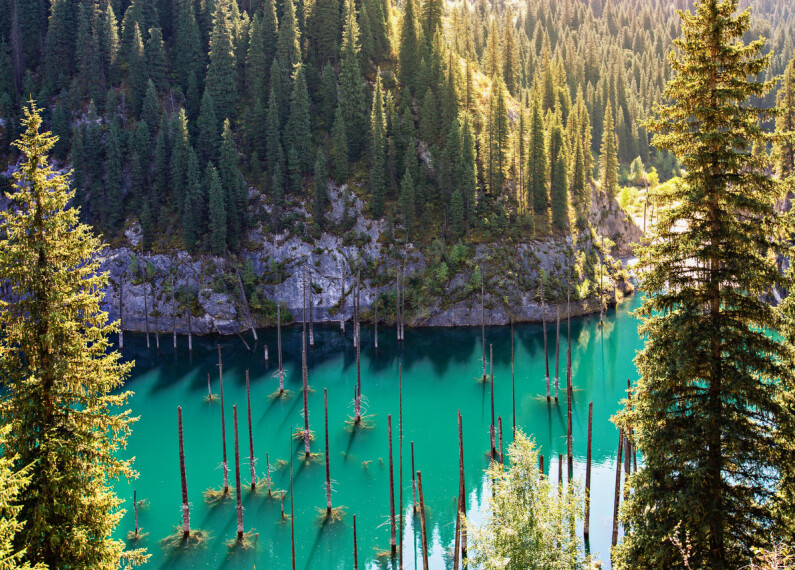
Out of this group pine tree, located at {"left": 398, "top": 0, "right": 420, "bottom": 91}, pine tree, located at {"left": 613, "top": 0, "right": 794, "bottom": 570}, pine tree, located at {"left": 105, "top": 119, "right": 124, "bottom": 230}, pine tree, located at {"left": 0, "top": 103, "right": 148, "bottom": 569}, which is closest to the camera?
pine tree, located at {"left": 0, "top": 103, "right": 148, "bottom": 569}

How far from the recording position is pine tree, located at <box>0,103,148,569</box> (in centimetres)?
2030

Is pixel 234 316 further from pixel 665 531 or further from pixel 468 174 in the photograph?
pixel 665 531

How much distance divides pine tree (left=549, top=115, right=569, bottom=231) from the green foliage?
87403mm

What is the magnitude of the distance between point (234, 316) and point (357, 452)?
4575cm

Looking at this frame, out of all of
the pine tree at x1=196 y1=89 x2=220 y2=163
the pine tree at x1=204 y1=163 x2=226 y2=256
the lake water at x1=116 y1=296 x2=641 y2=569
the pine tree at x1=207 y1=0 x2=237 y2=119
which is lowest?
the lake water at x1=116 y1=296 x2=641 y2=569

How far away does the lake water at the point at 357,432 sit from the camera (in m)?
44.5

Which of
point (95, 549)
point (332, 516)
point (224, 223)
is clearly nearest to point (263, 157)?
point (224, 223)

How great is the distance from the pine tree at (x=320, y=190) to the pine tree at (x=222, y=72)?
Result: 2496 cm

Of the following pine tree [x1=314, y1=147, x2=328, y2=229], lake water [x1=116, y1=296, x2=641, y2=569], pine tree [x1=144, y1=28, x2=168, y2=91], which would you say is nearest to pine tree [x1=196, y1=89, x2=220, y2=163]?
pine tree [x1=144, y1=28, x2=168, y2=91]

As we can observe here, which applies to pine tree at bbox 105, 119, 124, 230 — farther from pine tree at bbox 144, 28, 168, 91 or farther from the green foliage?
the green foliage

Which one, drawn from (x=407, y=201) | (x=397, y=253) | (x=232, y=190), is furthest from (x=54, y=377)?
(x=232, y=190)

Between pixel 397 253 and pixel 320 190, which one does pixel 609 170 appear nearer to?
pixel 397 253

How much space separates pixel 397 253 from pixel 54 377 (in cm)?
8163

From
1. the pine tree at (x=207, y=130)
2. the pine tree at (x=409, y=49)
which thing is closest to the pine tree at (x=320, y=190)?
the pine tree at (x=207, y=130)
